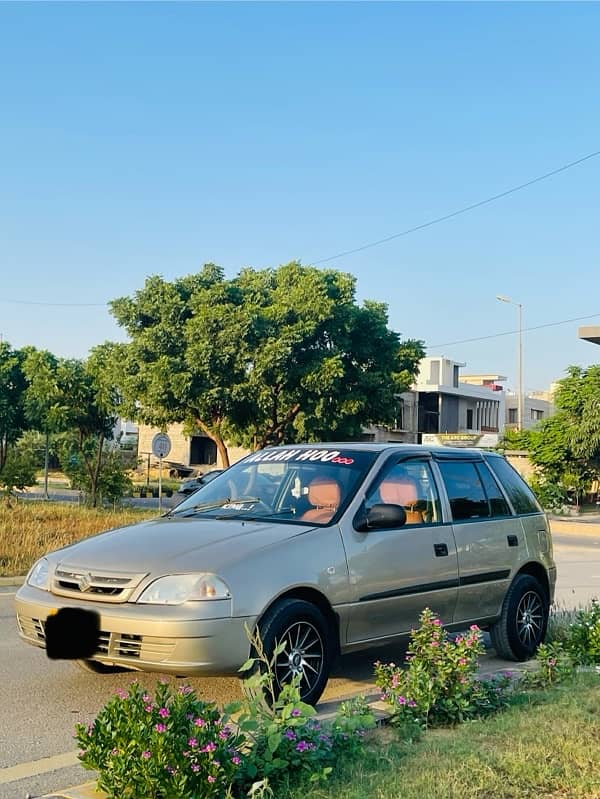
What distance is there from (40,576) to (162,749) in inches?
109

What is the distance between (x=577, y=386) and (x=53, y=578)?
31.4 m

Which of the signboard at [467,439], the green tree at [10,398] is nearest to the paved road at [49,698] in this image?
the green tree at [10,398]

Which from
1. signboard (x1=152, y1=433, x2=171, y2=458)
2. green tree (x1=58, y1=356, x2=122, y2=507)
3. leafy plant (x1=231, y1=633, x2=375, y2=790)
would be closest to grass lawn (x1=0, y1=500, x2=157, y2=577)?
signboard (x1=152, y1=433, x2=171, y2=458)

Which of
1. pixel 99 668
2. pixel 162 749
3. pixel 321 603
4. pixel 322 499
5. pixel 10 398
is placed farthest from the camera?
pixel 10 398

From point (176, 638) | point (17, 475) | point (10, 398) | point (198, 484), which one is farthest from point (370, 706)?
point (10, 398)

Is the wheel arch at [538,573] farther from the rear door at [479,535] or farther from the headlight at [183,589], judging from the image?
the headlight at [183,589]

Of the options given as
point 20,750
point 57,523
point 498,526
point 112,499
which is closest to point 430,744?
point 20,750

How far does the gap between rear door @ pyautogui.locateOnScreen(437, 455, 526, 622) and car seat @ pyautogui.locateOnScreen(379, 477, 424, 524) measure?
0.37 meters

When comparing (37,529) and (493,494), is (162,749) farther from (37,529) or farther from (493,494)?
(37,529)

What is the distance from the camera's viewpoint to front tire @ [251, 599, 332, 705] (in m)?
5.66

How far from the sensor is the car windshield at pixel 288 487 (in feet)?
22.0

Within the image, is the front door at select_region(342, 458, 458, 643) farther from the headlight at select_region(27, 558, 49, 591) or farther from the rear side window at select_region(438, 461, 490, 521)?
the headlight at select_region(27, 558, 49, 591)

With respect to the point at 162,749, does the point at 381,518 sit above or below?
above

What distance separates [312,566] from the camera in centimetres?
600
